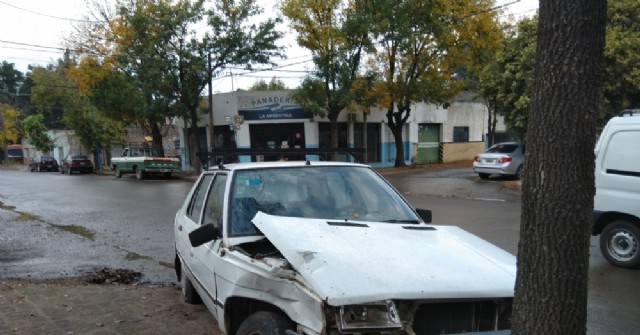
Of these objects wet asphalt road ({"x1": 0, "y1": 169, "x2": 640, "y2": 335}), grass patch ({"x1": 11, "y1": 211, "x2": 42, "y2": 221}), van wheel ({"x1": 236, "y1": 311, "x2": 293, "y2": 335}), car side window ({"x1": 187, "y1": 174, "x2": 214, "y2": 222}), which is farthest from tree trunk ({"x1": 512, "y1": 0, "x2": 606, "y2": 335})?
grass patch ({"x1": 11, "y1": 211, "x2": 42, "y2": 221})

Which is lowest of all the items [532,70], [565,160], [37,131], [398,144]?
[398,144]

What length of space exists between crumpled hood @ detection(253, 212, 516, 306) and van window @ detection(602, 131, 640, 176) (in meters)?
4.34

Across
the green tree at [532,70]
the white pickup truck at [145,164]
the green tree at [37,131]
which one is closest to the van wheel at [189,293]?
the green tree at [532,70]

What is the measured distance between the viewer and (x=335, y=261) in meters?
2.71

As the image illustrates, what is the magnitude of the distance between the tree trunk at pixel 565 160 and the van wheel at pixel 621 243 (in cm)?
550

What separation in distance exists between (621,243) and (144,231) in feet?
28.8

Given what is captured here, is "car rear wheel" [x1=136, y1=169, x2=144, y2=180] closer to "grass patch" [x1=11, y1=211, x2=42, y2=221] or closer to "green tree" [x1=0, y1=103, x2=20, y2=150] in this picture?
"grass patch" [x1=11, y1=211, x2=42, y2=221]

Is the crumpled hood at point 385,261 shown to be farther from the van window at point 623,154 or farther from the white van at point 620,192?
the van window at point 623,154

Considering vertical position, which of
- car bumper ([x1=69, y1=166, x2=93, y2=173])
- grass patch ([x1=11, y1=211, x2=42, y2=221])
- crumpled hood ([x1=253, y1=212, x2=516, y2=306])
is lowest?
car bumper ([x1=69, y1=166, x2=93, y2=173])

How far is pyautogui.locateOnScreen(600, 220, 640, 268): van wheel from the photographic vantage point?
6.58m

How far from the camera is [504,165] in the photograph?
19000 millimetres

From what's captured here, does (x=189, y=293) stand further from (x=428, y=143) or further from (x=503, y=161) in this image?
(x=428, y=143)

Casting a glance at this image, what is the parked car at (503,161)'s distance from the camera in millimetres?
18984

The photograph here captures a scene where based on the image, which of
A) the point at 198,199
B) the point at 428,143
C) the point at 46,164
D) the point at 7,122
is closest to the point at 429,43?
the point at 428,143
